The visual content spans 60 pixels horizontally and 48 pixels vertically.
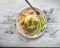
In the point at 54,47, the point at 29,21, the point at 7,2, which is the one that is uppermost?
the point at 7,2

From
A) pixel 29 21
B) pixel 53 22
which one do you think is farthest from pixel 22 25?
pixel 53 22

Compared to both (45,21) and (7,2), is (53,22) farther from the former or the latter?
(7,2)

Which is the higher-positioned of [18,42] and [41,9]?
[41,9]
